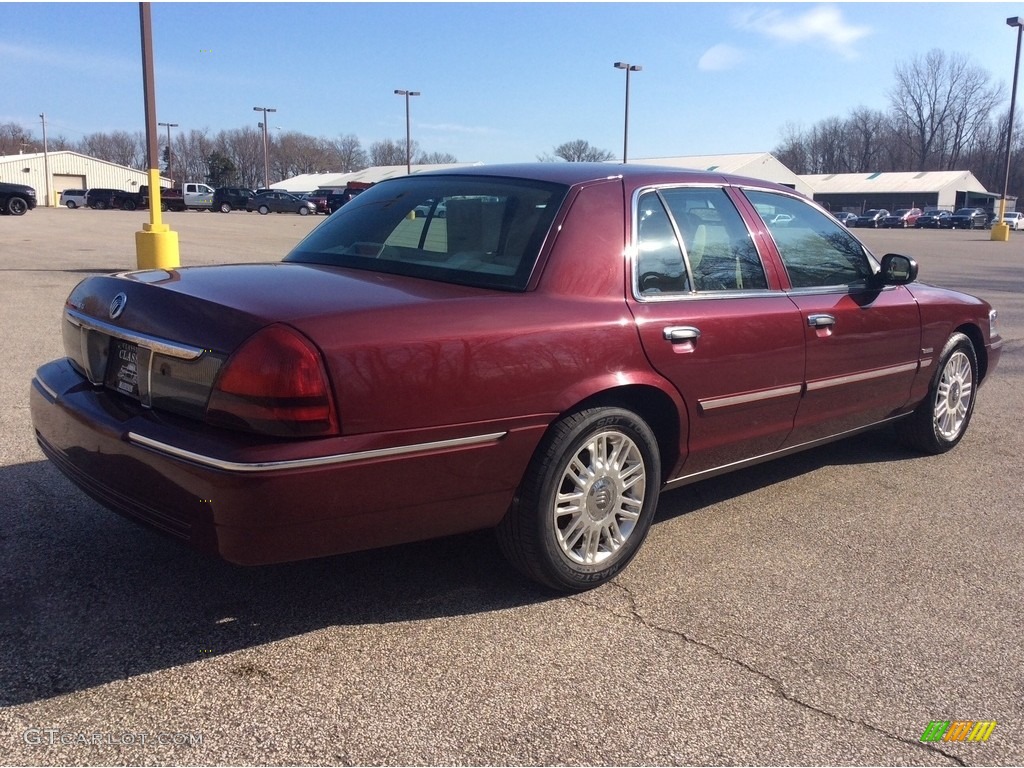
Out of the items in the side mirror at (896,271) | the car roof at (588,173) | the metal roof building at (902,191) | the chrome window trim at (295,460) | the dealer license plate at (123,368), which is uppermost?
the metal roof building at (902,191)

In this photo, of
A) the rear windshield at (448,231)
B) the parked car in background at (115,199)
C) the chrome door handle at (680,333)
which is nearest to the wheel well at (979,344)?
the chrome door handle at (680,333)

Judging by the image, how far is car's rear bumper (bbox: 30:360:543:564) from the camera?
102 inches

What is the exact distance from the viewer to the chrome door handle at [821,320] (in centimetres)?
415

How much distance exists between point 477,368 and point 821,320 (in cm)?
204

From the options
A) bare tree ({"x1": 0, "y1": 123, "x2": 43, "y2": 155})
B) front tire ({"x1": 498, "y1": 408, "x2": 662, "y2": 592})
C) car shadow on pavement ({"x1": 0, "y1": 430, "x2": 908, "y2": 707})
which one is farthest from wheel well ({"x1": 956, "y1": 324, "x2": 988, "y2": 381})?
bare tree ({"x1": 0, "y1": 123, "x2": 43, "y2": 155})

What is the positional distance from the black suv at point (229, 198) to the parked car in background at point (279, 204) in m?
0.40

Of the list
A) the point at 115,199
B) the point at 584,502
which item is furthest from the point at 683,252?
the point at 115,199

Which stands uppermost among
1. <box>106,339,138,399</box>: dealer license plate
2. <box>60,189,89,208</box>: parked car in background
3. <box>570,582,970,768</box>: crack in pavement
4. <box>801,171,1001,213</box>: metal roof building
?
<box>801,171,1001,213</box>: metal roof building

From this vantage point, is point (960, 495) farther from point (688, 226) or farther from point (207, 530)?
point (207, 530)

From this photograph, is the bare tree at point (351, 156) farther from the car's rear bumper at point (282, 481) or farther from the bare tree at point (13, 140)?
the car's rear bumper at point (282, 481)

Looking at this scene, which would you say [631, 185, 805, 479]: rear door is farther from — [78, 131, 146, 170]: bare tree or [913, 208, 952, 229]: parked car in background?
[78, 131, 146, 170]: bare tree

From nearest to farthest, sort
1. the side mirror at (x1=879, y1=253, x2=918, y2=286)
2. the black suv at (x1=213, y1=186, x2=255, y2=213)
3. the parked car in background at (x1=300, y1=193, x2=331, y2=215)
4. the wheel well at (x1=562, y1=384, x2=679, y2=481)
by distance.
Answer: the wheel well at (x1=562, y1=384, x2=679, y2=481), the side mirror at (x1=879, y1=253, x2=918, y2=286), the black suv at (x1=213, y1=186, x2=255, y2=213), the parked car in background at (x1=300, y1=193, x2=331, y2=215)

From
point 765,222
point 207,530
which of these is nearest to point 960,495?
point 765,222

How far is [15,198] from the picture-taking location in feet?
109
